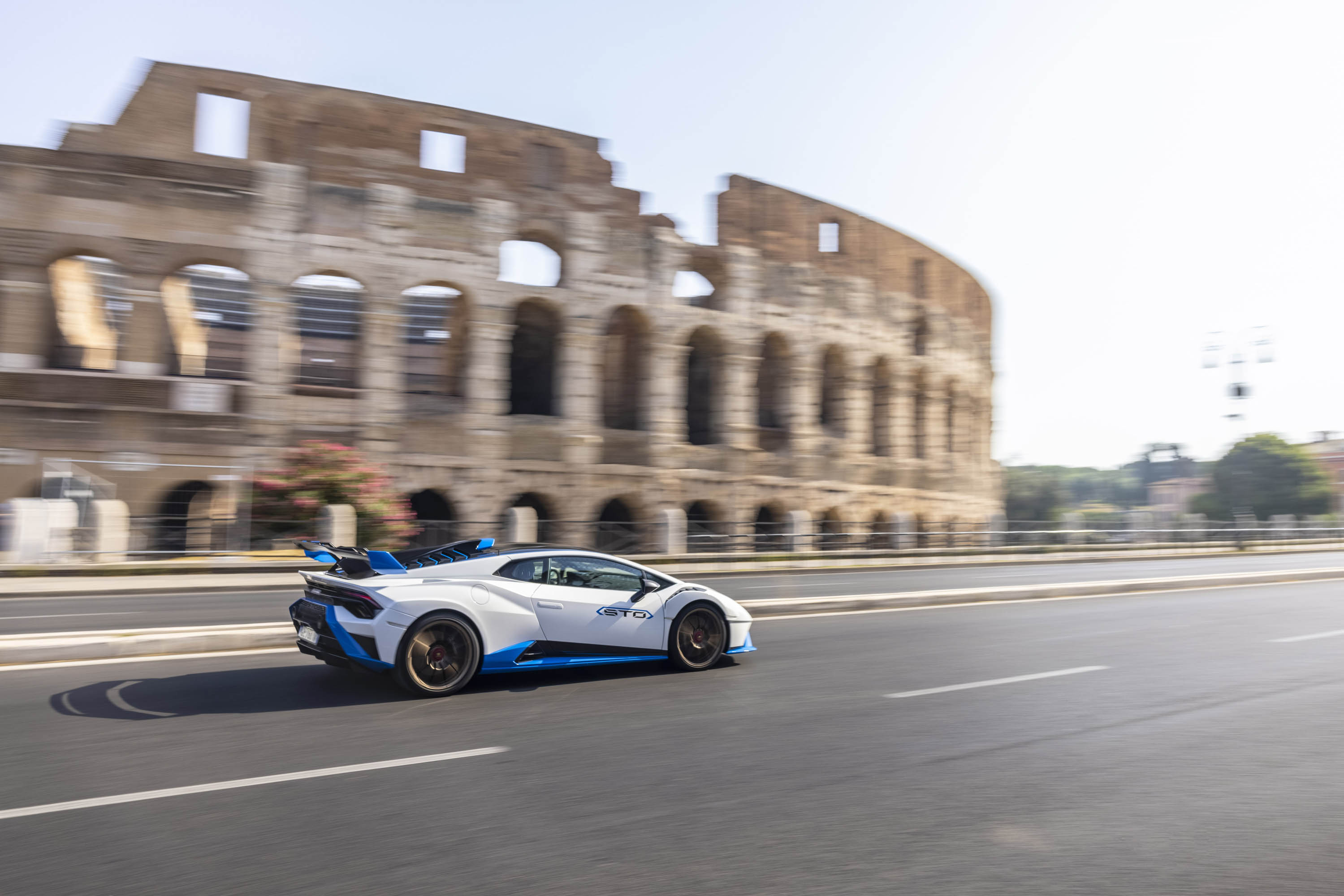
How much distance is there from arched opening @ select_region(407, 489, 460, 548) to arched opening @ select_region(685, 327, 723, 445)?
1119 centimetres

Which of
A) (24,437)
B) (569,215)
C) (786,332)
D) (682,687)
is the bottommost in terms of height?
(682,687)

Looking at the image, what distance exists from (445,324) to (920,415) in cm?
2494

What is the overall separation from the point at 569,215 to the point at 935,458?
24398 millimetres

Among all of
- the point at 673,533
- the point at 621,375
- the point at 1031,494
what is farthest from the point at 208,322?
the point at 1031,494

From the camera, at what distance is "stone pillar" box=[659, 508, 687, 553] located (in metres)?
28.3

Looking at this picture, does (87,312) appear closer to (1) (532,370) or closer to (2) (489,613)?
(1) (532,370)

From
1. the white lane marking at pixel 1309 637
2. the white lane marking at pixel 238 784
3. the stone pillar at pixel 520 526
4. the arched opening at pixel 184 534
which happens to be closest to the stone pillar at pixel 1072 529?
the stone pillar at pixel 520 526

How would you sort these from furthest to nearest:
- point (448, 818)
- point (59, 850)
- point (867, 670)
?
point (867, 670) < point (448, 818) < point (59, 850)

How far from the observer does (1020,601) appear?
1573cm

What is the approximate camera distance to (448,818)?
4488mm

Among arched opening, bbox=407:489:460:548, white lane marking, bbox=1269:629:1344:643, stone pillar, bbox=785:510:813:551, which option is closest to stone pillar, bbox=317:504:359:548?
arched opening, bbox=407:489:460:548

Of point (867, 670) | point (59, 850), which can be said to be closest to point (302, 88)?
point (867, 670)

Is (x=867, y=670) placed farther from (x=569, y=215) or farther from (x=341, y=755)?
(x=569, y=215)

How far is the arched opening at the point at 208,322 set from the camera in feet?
126
